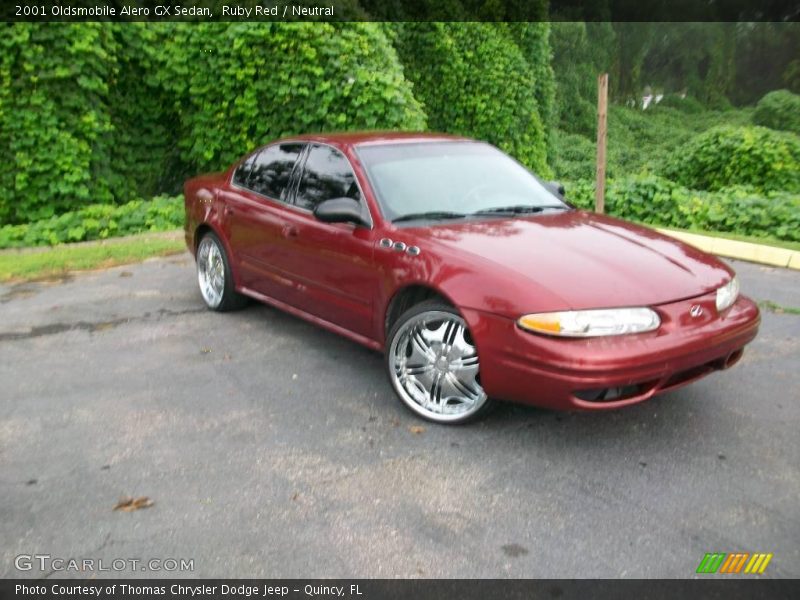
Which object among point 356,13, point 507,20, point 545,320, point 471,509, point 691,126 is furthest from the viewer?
point 691,126

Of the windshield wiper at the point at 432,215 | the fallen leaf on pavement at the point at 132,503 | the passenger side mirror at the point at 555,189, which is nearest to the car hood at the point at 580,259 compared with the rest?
the windshield wiper at the point at 432,215

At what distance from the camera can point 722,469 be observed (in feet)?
11.9

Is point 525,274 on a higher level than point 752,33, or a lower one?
lower

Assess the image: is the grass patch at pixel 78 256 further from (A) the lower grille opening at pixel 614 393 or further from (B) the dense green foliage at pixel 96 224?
(A) the lower grille opening at pixel 614 393

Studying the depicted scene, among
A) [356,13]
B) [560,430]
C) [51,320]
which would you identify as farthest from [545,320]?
[356,13]

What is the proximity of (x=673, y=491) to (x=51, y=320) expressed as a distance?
16.3 feet

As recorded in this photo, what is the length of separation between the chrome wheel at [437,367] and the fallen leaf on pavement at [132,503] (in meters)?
1.44

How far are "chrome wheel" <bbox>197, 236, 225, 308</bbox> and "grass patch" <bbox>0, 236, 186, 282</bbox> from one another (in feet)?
7.54

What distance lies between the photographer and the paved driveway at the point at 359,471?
302cm

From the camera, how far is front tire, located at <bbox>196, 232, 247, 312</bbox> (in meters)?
6.11

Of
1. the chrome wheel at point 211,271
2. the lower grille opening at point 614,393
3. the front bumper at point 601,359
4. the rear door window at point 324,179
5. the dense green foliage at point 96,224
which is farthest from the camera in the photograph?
the dense green foliage at point 96,224

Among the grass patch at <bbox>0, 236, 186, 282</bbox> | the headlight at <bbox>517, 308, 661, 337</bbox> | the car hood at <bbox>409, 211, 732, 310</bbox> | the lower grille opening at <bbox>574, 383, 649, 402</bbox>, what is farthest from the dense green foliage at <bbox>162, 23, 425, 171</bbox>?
the lower grille opening at <bbox>574, 383, 649, 402</bbox>

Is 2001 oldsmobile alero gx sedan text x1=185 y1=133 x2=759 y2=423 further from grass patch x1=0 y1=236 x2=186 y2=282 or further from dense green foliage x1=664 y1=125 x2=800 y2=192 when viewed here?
dense green foliage x1=664 y1=125 x2=800 y2=192

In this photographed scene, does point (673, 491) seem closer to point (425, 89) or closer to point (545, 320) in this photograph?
point (545, 320)
